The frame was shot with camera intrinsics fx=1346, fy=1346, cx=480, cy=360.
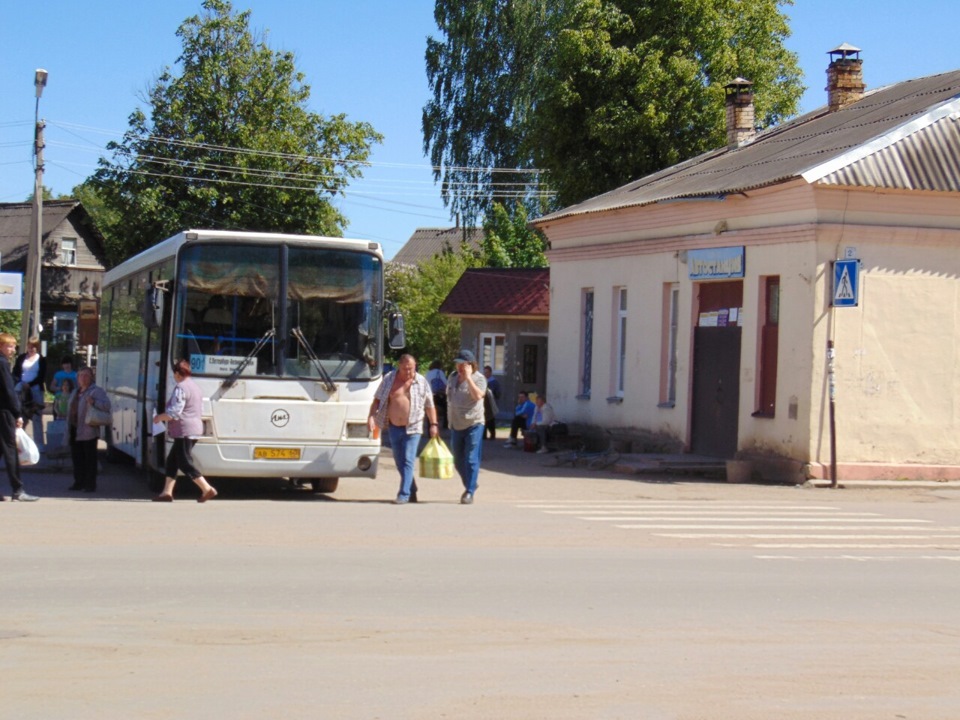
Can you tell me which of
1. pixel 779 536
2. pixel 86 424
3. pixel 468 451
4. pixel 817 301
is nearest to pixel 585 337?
pixel 817 301

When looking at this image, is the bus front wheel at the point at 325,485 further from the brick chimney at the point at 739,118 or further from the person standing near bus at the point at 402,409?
the brick chimney at the point at 739,118

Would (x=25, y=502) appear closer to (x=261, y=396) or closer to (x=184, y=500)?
(x=184, y=500)

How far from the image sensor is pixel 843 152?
2041cm

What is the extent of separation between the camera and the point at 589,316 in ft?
92.1

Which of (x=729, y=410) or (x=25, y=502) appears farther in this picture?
(x=729, y=410)

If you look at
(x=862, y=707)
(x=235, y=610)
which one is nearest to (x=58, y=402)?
(x=235, y=610)

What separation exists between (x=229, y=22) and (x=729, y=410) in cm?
3427

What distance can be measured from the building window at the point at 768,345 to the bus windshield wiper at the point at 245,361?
30.1 ft

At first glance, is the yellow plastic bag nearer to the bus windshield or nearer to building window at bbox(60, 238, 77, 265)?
the bus windshield

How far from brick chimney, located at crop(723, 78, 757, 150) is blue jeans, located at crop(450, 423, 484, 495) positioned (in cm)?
1621

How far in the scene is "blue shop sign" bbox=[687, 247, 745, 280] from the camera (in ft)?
72.4

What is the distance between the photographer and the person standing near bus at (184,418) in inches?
588

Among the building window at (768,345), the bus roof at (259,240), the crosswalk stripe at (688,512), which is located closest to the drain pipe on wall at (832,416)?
the building window at (768,345)

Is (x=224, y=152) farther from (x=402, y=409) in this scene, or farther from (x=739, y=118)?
(x=402, y=409)
